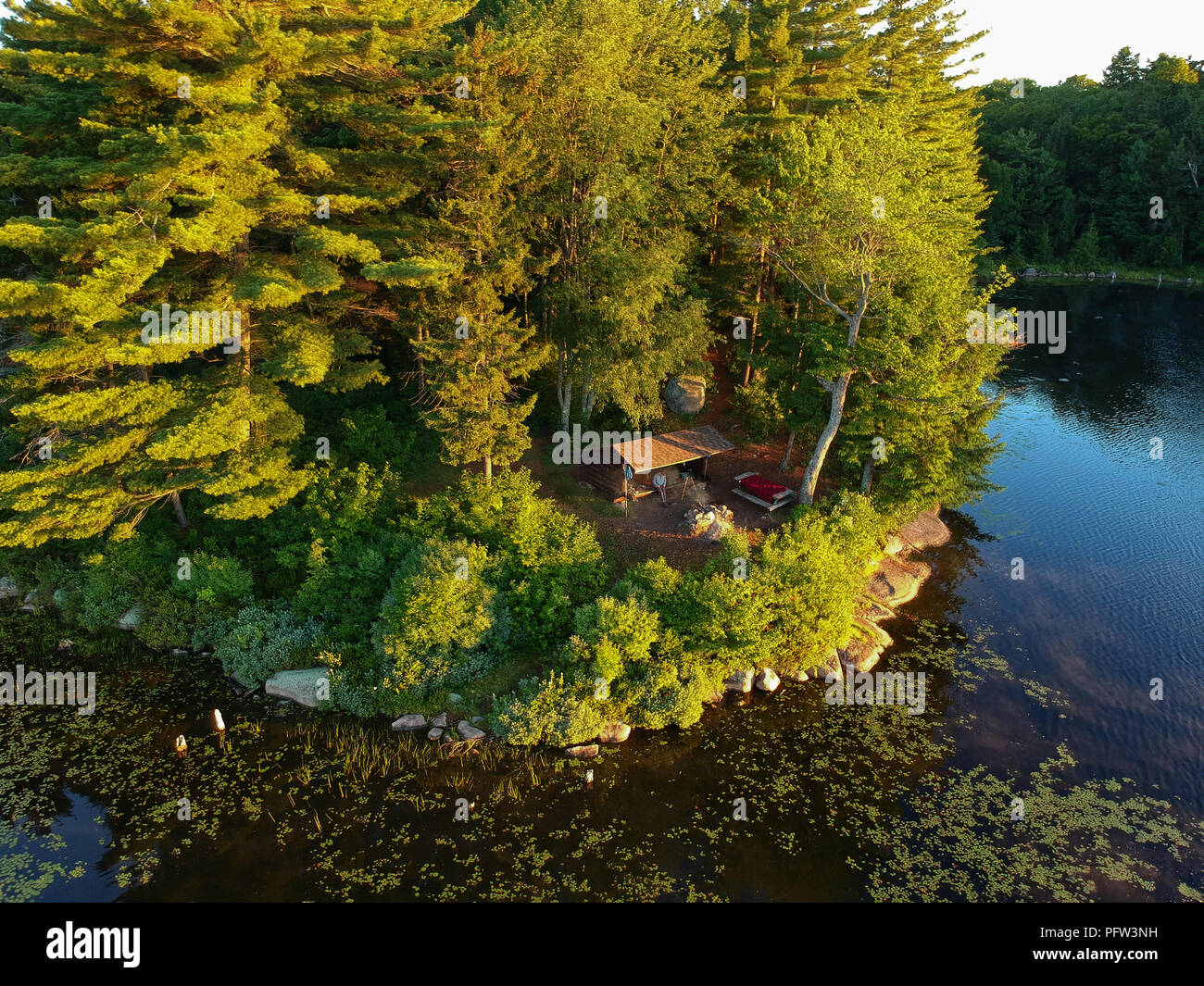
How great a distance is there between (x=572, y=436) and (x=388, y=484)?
29.3 feet

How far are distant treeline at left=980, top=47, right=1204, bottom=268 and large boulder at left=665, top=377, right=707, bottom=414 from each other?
68.2 metres

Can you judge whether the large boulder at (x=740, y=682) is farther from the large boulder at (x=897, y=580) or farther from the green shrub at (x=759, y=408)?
the green shrub at (x=759, y=408)

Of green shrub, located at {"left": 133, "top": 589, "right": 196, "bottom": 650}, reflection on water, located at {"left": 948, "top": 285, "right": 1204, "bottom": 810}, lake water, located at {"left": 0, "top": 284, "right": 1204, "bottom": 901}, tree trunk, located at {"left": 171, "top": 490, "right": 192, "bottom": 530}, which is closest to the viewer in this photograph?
lake water, located at {"left": 0, "top": 284, "right": 1204, "bottom": 901}

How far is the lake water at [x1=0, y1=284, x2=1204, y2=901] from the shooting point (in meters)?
17.0

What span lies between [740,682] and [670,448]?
10.6 m

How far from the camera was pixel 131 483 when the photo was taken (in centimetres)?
2353

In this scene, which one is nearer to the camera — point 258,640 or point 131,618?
point 258,640

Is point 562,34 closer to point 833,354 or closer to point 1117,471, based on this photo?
point 833,354

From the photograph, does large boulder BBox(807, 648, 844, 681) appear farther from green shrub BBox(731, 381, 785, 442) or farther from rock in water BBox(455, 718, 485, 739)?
green shrub BBox(731, 381, 785, 442)

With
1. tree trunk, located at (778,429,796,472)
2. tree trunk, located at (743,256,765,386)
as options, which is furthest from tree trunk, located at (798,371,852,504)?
tree trunk, located at (743,256,765,386)

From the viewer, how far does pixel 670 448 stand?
29.7 metres

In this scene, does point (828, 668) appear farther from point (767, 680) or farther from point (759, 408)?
point (759, 408)

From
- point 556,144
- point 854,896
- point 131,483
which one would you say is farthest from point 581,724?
point 556,144

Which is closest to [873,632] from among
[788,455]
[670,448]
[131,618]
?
[788,455]
